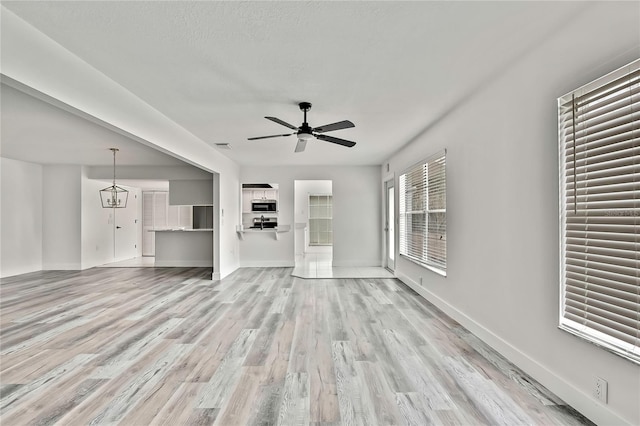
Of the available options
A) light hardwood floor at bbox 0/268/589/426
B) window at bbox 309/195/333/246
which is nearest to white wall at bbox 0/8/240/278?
light hardwood floor at bbox 0/268/589/426

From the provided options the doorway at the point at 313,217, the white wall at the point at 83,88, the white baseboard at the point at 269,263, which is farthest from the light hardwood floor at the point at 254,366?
the doorway at the point at 313,217

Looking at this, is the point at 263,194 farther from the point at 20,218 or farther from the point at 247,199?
the point at 20,218

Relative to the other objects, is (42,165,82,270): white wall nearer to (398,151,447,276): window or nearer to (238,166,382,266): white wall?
(238,166,382,266): white wall

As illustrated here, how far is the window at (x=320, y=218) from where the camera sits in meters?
12.1

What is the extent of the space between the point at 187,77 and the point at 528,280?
334 centimetres

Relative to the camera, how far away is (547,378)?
2.35 metres

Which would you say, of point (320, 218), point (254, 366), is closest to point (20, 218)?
point (254, 366)

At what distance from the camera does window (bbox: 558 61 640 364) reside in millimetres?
1776

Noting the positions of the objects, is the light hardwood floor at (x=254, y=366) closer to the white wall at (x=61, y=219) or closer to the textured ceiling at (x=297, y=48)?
the textured ceiling at (x=297, y=48)

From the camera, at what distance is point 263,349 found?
10.1ft

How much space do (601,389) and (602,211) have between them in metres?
1.02

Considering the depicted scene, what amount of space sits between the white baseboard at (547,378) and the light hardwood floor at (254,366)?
6cm

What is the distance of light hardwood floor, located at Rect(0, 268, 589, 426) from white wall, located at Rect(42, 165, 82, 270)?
3.25 meters

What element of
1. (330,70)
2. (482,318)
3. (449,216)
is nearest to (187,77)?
(330,70)
